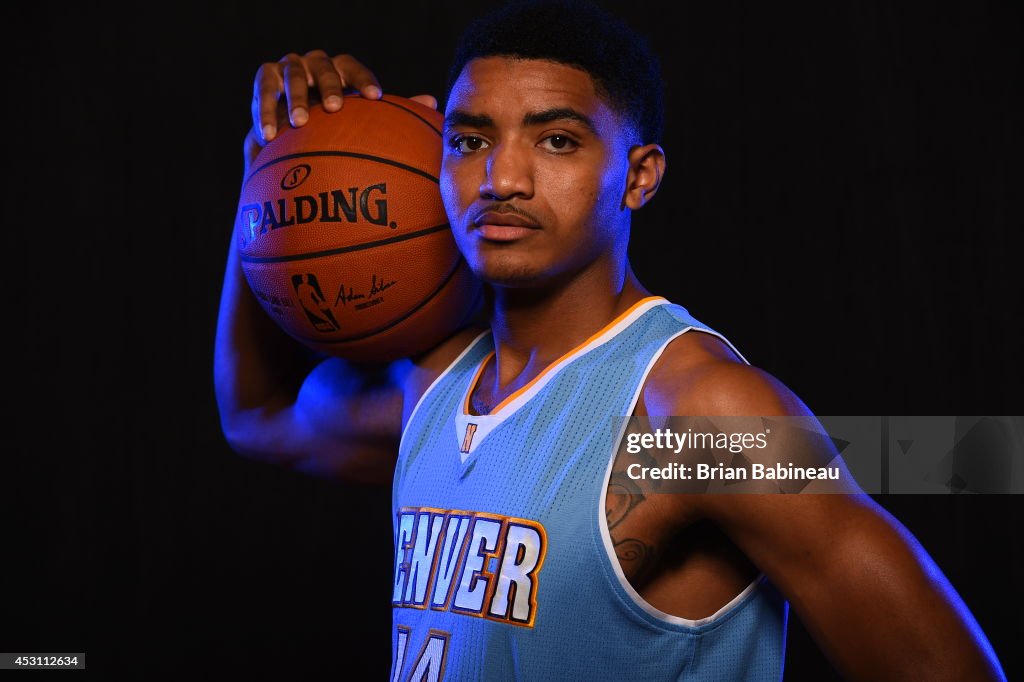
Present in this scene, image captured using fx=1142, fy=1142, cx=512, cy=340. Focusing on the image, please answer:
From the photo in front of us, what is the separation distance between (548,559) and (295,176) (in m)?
0.78

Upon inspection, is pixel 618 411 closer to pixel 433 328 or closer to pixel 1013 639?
→ pixel 433 328

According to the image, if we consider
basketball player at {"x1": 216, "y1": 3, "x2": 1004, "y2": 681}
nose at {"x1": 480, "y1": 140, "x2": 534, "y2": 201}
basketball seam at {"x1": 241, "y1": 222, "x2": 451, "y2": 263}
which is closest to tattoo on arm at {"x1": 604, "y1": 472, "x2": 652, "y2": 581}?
basketball player at {"x1": 216, "y1": 3, "x2": 1004, "y2": 681}

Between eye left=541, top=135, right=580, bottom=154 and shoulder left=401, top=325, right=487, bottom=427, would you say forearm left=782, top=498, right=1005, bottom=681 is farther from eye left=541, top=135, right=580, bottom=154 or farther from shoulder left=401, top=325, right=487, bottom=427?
shoulder left=401, top=325, right=487, bottom=427

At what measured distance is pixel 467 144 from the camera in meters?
1.82

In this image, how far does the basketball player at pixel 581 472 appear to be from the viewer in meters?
1.50

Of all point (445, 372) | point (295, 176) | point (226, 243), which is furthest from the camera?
point (226, 243)

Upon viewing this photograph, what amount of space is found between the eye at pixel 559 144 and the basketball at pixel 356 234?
26cm

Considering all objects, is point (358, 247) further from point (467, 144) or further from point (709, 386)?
point (709, 386)

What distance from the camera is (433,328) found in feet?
6.57

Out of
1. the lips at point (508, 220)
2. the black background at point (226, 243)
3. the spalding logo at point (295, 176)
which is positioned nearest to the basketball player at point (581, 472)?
the lips at point (508, 220)

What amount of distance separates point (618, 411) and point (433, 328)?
0.45 meters

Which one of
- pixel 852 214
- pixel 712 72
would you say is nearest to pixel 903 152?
pixel 852 214

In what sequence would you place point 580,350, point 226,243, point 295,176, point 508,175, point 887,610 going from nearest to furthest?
point 887,610
point 508,175
point 580,350
point 295,176
point 226,243

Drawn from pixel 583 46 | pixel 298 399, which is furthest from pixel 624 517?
pixel 298 399
